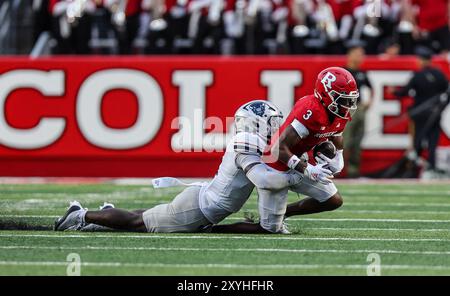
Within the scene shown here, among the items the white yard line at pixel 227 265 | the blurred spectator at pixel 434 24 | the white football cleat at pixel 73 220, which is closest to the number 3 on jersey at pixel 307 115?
the white yard line at pixel 227 265

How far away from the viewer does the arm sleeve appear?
25.8 feet

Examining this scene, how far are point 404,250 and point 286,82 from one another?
7.85 m

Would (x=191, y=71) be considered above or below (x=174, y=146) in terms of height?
above

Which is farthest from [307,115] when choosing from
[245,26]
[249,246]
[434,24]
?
[434,24]

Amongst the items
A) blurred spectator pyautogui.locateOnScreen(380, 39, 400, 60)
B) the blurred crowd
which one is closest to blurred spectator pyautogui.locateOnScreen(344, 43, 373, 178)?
blurred spectator pyautogui.locateOnScreen(380, 39, 400, 60)

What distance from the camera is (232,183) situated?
7.96 meters

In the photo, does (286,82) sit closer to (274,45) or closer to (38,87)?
(274,45)

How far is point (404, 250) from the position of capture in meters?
7.47

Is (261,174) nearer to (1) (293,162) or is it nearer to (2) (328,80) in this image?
(1) (293,162)

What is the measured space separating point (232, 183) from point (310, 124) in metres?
0.69

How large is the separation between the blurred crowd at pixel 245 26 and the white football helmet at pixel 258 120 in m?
8.14

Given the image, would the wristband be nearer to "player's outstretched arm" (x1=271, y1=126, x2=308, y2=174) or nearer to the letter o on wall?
"player's outstretched arm" (x1=271, y1=126, x2=308, y2=174)

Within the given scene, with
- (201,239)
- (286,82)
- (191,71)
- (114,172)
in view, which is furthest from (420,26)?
(201,239)

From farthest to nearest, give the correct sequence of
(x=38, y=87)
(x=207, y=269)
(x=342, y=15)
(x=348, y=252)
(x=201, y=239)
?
(x=342, y=15) < (x=38, y=87) < (x=201, y=239) < (x=348, y=252) < (x=207, y=269)
